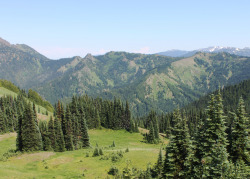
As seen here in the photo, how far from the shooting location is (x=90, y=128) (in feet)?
390

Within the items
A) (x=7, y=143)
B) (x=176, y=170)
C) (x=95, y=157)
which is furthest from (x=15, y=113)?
(x=176, y=170)

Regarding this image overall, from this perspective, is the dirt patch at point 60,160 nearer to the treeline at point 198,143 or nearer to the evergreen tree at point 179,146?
the treeline at point 198,143

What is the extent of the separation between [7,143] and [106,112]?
62.1 meters

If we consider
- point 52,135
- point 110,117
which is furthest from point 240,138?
point 110,117

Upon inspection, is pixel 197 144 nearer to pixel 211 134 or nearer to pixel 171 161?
pixel 211 134

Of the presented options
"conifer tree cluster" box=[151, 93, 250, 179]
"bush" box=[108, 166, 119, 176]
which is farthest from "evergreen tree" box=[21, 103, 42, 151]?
"conifer tree cluster" box=[151, 93, 250, 179]

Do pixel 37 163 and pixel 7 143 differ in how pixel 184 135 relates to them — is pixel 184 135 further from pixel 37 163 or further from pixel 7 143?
pixel 7 143

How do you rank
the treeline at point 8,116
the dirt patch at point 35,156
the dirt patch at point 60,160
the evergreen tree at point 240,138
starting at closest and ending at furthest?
the evergreen tree at point 240,138
the dirt patch at point 60,160
the dirt patch at point 35,156
the treeline at point 8,116

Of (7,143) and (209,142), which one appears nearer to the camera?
(209,142)

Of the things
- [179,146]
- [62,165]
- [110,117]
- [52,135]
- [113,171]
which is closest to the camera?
[179,146]

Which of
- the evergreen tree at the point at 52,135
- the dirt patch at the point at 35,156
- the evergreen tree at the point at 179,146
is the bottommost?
the dirt patch at the point at 35,156

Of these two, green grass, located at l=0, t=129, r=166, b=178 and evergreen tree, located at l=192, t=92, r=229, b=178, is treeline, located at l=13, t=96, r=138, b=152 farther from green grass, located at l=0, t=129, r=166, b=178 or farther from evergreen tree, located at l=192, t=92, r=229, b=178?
evergreen tree, located at l=192, t=92, r=229, b=178

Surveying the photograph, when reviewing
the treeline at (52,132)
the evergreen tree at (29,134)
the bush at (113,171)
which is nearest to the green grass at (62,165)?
the bush at (113,171)

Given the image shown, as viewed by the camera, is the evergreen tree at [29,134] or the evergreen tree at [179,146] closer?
the evergreen tree at [179,146]
